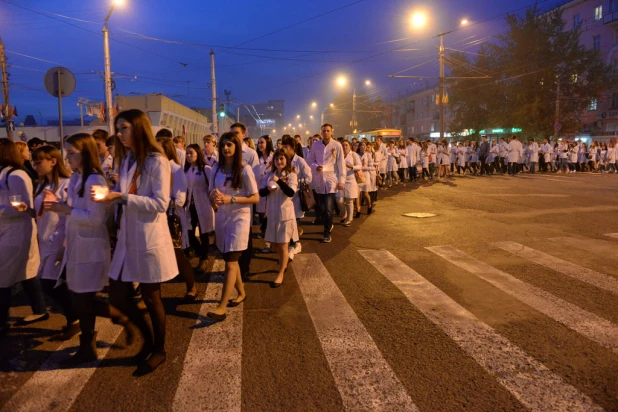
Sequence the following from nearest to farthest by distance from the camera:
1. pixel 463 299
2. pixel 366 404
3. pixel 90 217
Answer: pixel 366 404, pixel 90 217, pixel 463 299

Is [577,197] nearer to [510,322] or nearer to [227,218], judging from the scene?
[510,322]

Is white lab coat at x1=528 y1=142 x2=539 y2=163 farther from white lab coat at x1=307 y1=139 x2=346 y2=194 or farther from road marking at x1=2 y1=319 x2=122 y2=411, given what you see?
road marking at x1=2 y1=319 x2=122 y2=411

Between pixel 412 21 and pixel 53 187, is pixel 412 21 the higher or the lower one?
the higher one

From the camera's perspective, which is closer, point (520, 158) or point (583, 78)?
point (520, 158)

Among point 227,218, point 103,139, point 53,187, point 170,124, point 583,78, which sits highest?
point 583,78

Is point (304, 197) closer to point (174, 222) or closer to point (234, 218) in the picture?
point (174, 222)

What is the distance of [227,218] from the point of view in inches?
195

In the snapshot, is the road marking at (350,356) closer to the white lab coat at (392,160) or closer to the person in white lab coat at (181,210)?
the person in white lab coat at (181,210)

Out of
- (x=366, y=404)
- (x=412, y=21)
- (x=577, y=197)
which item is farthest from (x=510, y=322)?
(x=412, y=21)

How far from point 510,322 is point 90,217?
12.5ft

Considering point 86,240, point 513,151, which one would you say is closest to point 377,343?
point 86,240

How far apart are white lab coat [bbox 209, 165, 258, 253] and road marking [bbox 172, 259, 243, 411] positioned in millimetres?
737

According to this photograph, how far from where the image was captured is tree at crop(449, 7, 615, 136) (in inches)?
1531

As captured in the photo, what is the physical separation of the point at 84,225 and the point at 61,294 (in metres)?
1.19
